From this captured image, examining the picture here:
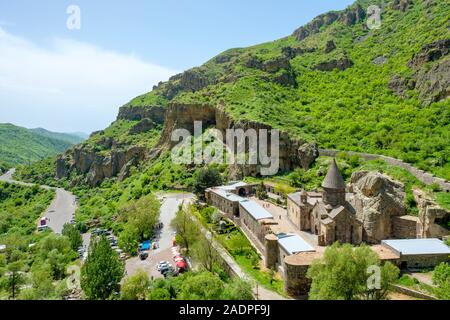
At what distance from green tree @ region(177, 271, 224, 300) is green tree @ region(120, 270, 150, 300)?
12.4ft

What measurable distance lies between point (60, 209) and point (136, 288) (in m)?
70.2

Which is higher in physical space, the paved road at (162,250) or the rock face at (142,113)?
the rock face at (142,113)

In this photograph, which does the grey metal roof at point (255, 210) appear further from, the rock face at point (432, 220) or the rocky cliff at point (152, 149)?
the rock face at point (432, 220)

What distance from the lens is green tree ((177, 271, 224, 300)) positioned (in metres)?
22.3

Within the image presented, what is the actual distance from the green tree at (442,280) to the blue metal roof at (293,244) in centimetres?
852

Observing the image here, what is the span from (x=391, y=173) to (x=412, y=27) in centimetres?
5564

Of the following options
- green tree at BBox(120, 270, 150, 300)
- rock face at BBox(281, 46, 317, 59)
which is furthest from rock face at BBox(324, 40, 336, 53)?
green tree at BBox(120, 270, 150, 300)

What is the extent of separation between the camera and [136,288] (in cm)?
2539

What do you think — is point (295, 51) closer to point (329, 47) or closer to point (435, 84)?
point (329, 47)

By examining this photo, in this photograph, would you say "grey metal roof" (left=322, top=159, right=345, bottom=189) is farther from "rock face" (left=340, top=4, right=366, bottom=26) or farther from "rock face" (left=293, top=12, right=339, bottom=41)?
"rock face" (left=293, top=12, right=339, bottom=41)

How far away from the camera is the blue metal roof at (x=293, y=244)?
26812 mm

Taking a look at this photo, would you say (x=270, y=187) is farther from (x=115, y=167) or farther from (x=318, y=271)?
(x=115, y=167)

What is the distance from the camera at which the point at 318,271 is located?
21.4 meters

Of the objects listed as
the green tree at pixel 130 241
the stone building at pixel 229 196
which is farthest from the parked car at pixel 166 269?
the stone building at pixel 229 196
